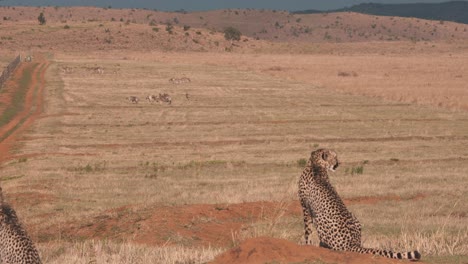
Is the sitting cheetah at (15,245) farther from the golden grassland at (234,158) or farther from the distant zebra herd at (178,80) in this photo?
the distant zebra herd at (178,80)

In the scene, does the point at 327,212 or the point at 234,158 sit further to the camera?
the point at 234,158

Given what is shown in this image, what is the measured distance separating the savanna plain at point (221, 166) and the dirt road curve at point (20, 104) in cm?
72

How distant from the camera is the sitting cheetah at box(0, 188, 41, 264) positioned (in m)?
8.98

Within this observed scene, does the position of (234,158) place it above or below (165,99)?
above

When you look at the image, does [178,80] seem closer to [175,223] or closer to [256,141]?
[256,141]

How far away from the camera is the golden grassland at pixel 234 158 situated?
14.9 meters

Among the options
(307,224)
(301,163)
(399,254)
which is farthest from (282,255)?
(301,163)

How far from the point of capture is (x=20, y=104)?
47062mm

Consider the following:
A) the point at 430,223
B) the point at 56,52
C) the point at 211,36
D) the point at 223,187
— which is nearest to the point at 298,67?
the point at 56,52

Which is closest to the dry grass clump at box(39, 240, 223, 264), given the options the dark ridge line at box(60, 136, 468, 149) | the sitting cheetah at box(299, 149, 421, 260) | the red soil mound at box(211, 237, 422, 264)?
the red soil mound at box(211, 237, 422, 264)

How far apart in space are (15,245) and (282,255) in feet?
9.91

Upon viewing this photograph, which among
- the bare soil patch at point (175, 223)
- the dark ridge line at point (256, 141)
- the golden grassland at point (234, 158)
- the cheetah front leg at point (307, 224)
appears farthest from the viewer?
Result: the dark ridge line at point (256, 141)

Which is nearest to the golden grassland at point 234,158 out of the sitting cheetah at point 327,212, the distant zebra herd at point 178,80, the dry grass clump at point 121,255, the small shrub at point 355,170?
the dry grass clump at point 121,255

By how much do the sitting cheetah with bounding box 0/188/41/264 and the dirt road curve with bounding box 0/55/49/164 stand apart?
19161mm
